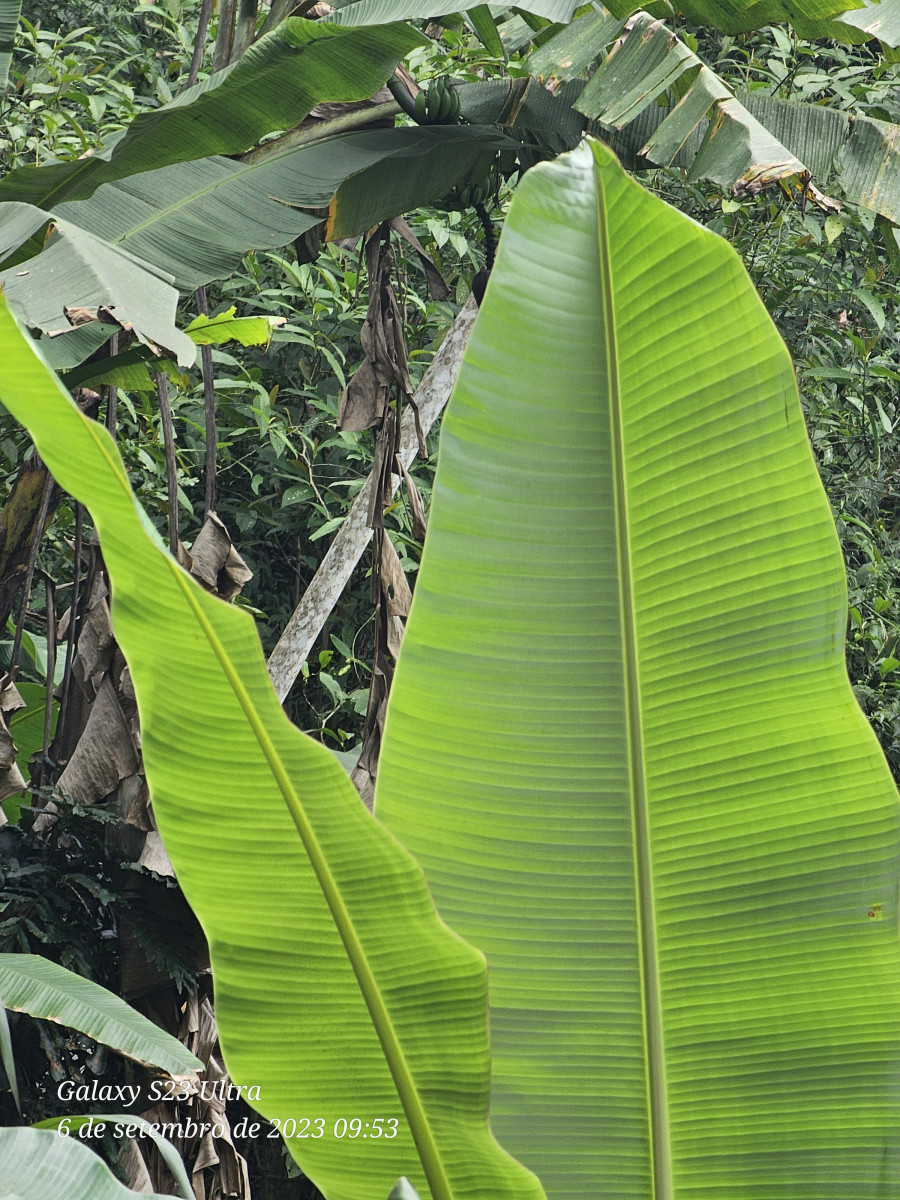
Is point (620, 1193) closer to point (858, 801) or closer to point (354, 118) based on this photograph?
point (858, 801)

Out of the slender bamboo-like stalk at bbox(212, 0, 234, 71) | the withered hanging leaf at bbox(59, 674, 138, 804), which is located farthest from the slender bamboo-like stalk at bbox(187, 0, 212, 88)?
the withered hanging leaf at bbox(59, 674, 138, 804)

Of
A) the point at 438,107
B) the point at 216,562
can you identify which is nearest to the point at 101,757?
the point at 216,562

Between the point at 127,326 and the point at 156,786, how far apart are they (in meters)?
0.58

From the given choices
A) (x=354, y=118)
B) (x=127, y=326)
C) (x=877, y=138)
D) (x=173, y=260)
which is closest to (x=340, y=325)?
(x=354, y=118)

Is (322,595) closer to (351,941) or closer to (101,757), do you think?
(101,757)

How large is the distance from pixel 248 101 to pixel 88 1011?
44.7 inches

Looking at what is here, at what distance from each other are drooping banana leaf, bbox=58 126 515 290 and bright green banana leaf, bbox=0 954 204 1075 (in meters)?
0.89

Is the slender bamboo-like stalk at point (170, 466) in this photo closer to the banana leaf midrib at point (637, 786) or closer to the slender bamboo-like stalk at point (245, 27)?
the slender bamboo-like stalk at point (245, 27)

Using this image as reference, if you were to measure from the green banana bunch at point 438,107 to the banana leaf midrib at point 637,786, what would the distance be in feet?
4.10

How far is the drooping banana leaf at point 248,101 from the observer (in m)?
1.31

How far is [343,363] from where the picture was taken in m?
2.87

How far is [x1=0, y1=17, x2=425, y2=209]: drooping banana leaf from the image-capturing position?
51.6 inches

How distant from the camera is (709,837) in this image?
0.56m

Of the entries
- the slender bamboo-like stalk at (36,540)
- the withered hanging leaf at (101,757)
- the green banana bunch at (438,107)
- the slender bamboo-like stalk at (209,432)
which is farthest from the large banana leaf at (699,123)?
the withered hanging leaf at (101,757)
